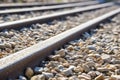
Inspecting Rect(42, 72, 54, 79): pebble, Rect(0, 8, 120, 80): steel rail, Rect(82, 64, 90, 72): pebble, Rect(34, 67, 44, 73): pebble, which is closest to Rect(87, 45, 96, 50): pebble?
Rect(0, 8, 120, 80): steel rail

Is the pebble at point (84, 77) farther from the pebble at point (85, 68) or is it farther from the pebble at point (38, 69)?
the pebble at point (38, 69)

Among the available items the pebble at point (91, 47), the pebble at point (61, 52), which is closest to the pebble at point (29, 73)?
the pebble at point (61, 52)

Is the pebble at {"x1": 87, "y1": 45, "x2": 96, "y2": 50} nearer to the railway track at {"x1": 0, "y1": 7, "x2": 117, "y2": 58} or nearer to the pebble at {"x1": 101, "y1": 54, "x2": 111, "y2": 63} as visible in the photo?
the pebble at {"x1": 101, "y1": 54, "x2": 111, "y2": 63}

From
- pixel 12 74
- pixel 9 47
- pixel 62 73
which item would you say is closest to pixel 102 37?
pixel 9 47

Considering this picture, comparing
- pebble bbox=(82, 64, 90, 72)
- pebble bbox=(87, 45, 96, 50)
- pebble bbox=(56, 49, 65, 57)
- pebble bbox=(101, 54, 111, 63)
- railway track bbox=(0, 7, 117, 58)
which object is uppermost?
railway track bbox=(0, 7, 117, 58)

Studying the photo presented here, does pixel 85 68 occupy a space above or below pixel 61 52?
below

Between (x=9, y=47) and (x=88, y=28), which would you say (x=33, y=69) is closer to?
(x=9, y=47)

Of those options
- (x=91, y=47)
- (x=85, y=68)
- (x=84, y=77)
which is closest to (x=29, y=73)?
(x=84, y=77)

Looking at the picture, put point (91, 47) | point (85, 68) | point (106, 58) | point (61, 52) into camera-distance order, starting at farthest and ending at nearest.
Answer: point (91, 47)
point (61, 52)
point (106, 58)
point (85, 68)

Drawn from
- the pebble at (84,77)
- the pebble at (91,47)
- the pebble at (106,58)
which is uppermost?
the pebble at (91,47)

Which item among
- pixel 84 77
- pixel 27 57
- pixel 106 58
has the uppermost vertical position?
pixel 27 57

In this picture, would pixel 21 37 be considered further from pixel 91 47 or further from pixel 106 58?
pixel 106 58
